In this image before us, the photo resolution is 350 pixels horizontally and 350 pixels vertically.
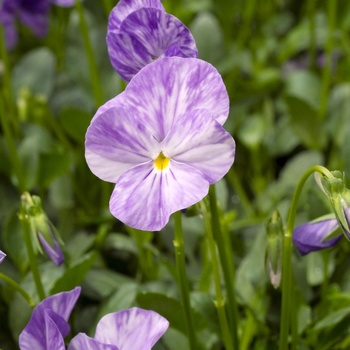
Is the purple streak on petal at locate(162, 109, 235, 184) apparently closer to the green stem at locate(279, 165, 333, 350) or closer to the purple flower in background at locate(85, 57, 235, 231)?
the purple flower in background at locate(85, 57, 235, 231)

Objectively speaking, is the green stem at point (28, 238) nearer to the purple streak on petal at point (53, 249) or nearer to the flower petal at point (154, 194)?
the purple streak on petal at point (53, 249)

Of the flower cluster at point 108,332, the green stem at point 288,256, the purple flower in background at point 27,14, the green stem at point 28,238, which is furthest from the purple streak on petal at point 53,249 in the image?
the purple flower in background at point 27,14

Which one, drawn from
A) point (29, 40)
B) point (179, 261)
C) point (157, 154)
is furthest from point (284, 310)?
point (29, 40)

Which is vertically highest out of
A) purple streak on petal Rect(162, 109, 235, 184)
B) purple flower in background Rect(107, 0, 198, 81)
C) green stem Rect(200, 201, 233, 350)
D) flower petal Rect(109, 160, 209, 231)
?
purple flower in background Rect(107, 0, 198, 81)

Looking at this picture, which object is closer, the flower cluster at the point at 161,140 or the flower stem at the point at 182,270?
the flower cluster at the point at 161,140

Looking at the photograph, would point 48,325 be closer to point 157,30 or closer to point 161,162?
point 161,162

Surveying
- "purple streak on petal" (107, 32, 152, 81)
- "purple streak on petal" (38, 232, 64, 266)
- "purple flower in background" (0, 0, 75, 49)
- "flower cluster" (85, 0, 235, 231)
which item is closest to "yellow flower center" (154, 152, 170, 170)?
"flower cluster" (85, 0, 235, 231)
